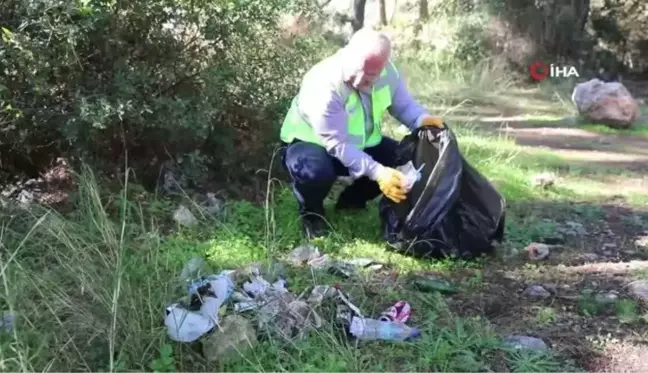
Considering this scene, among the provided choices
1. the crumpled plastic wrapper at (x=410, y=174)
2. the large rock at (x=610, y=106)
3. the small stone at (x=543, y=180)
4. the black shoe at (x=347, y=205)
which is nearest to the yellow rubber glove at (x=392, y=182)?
the crumpled plastic wrapper at (x=410, y=174)

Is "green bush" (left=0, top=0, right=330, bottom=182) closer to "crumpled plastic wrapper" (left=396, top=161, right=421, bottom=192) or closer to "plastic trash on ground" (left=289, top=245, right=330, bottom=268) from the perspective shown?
"plastic trash on ground" (left=289, top=245, right=330, bottom=268)

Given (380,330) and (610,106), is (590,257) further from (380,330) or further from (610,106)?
(610,106)

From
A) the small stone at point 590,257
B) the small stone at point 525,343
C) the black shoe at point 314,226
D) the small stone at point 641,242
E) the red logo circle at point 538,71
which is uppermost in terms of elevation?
the small stone at point 525,343

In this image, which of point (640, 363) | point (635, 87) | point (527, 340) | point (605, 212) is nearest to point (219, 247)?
point (527, 340)

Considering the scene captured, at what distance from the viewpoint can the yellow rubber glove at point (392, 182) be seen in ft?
11.7

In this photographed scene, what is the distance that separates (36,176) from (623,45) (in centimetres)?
936

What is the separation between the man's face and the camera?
11.6 feet

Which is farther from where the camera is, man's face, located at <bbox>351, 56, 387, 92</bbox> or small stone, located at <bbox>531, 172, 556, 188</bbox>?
small stone, located at <bbox>531, 172, 556, 188</bbox>

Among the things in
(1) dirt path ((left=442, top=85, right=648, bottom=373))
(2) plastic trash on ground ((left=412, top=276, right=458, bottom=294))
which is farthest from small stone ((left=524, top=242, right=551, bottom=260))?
(2) plastic trash on ground ((left=412, top=276, right=458, bottom=294))

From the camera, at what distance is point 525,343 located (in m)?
2.75

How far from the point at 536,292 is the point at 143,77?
2104 mm

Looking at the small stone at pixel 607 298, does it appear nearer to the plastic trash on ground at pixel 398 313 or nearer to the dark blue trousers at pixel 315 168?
the plastic trash on ground at pixel 398 313

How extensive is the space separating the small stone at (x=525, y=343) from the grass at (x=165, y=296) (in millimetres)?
43

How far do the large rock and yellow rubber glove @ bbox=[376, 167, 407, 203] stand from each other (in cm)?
448
